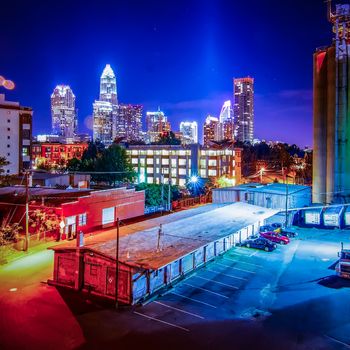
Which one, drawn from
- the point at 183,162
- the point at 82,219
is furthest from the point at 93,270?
the point at 183,162

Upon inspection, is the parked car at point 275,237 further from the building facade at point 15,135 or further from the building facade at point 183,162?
the building facade at point 183,162

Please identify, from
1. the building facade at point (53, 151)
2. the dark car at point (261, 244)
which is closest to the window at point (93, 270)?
the dark car at point (261, 244)

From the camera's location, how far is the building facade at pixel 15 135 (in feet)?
239

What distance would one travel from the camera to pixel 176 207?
Answer: 60000 mm

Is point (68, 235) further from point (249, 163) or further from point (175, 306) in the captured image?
point (249, 163)

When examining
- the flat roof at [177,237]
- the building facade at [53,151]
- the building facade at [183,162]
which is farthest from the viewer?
the building facade at [53,151]

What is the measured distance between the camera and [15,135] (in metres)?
74.6

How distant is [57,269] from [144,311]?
739 cm

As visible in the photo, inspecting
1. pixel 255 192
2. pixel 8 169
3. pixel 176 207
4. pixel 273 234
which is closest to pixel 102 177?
→ pixel 8 169

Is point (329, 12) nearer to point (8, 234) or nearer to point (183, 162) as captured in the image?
point (8, 234)

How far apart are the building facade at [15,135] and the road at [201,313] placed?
4847 cm

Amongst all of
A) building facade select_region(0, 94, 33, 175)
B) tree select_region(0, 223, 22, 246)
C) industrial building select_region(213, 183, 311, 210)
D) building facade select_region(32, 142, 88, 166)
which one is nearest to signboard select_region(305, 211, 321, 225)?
industrial building select_region(213, 183, 311, 210)

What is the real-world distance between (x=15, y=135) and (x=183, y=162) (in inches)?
1708

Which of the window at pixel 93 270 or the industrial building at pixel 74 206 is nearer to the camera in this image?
the window at pixel 93 270
